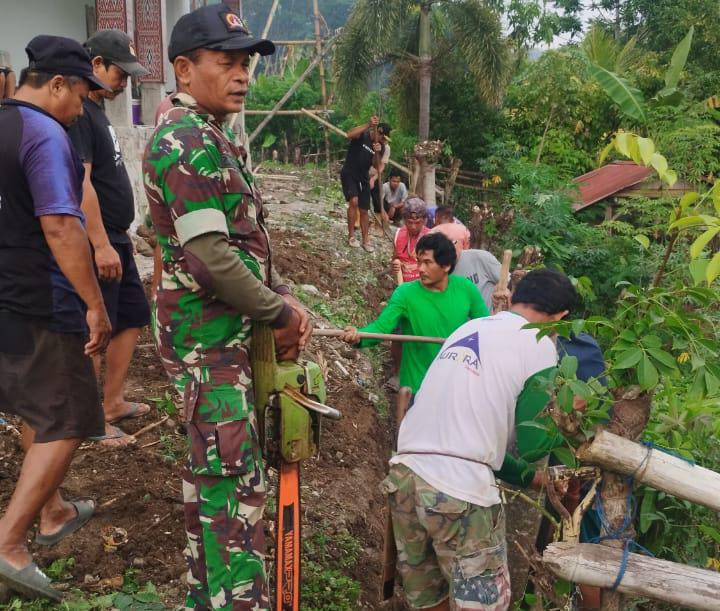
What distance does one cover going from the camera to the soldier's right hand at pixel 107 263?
3.77m

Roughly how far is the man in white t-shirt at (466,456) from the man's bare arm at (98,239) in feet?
5.18

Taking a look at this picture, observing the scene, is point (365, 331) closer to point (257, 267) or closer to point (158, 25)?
point (257, 267)

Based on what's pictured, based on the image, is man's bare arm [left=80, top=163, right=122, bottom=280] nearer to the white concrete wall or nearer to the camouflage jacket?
the camouflage jacket

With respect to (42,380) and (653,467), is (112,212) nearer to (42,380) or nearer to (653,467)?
(42,380)

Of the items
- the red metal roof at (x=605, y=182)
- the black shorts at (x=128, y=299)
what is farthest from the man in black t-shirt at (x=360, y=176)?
the black shorts at (x=128, y=299)

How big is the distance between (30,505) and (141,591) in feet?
2.03

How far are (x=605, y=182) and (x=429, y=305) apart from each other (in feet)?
49.1

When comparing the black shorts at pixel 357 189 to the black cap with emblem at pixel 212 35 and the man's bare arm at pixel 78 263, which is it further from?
the black cap with emblem at pixel 212 35

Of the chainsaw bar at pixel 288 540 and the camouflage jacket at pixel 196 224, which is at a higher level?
the camouflage jacket at pixel 196 224

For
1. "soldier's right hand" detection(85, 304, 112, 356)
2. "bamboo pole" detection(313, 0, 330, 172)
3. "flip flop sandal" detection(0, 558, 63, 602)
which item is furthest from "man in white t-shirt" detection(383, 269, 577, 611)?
"bamboo pole" detection(313, 0, 330, 172)

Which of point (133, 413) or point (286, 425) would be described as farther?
point (133, 413)

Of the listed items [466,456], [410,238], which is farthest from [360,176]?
[466,456]

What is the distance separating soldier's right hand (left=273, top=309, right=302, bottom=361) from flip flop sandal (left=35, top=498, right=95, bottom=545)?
1.38 metres

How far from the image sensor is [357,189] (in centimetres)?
1181
